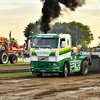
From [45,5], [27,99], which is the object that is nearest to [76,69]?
[45,5]

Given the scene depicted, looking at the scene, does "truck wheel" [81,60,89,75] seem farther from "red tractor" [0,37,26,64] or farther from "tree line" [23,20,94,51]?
"tree line" [23,20,94,51]

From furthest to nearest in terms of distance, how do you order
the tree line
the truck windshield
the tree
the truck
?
1. the tree
2. the tree line
3. the truck windshield
4. the truck

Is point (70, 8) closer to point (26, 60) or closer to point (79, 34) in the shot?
point (26, 60)

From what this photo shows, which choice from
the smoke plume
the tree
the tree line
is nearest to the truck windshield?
the smoke plume

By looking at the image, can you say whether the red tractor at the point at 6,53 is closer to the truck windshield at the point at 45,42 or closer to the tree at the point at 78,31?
the truck windshield at the point at 45,42

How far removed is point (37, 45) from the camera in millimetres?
19312

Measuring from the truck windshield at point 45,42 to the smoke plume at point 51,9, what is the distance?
6.90 m

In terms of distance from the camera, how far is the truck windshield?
62.5 feet

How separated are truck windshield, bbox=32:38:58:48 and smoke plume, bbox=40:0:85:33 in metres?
6.90

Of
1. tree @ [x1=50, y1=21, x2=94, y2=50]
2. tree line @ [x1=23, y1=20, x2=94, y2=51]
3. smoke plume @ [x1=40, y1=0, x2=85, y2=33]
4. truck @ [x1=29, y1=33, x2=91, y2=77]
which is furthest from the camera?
tree @ [x1=50, y1=21, x2=94, y2=50]

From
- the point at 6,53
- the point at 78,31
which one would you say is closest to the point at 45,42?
the point at 6,53

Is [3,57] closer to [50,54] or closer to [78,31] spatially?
[50,54]

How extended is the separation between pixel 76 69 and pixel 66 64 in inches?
55.3

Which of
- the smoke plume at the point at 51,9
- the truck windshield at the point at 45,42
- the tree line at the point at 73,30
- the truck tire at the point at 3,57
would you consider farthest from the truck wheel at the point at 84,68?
the tree line at the point at 73,30
